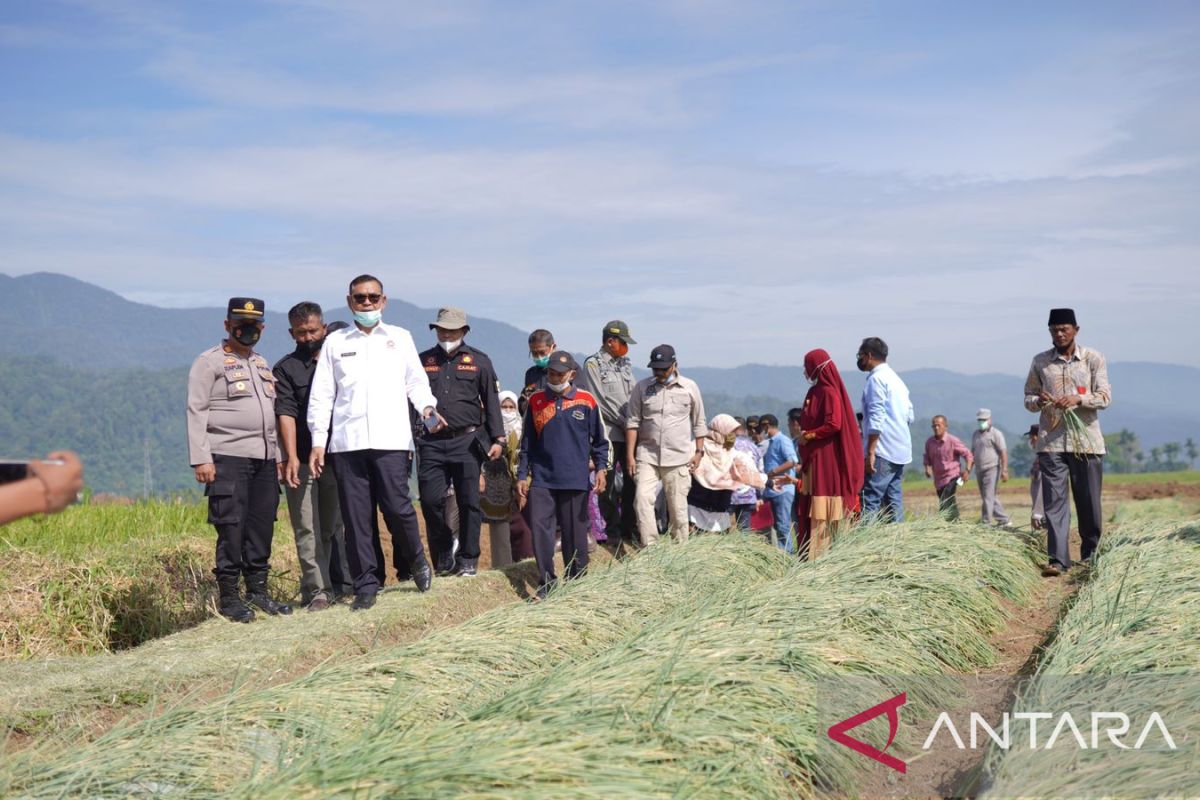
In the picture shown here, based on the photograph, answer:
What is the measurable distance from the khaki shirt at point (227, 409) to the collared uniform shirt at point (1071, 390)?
5.85 m

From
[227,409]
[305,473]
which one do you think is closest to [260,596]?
[305,473]

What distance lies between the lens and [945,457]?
1419 cm

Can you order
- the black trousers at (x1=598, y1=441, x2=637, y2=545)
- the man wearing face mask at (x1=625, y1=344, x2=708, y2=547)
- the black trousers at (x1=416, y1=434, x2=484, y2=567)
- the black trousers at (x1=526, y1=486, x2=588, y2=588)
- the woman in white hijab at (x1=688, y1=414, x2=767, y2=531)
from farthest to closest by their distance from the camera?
the woman in white hijab at (x1=688, y1=414, x2=767, y2=531)
the black trousers at (x1=598, y1=441, x2=637, y2=545)
the man wearing face mask at (x1=625, y1=344, x2=708, y2=547)
the black trousers at (x1=416, y1=434, x2=484, y2=567)
the black trousers at (x1=526, y1=486, x2=588, y2=588)

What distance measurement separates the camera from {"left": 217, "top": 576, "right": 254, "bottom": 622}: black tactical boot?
7496 mm

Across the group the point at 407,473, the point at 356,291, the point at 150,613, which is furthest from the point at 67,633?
the point at 356,291

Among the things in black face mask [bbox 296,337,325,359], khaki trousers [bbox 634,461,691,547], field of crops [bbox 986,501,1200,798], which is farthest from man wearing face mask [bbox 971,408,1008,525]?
black face mask [bbox 296,337,325,359]

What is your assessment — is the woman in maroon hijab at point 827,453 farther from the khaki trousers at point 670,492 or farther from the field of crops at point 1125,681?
the field of crops at point 1125,681

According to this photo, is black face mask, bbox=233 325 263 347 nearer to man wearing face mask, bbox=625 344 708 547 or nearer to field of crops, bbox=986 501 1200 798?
man wearing face mask, bbox=625 344 708 547

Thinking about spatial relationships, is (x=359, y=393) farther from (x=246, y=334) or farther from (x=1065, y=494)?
(x=1065, y=494)

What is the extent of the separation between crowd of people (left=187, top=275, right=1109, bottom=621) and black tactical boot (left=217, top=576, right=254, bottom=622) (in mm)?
15

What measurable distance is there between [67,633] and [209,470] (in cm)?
236

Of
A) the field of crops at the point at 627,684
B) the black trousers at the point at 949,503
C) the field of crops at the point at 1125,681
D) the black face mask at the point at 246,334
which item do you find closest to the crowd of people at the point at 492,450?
the black face mask at the point at 246,334

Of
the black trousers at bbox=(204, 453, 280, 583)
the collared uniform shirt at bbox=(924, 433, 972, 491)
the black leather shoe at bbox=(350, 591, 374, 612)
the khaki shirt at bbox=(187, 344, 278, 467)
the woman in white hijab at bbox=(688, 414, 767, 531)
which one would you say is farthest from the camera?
the collared uniform shirt at bbox=(924, 433, 972, 491)

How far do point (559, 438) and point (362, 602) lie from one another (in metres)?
1.81
